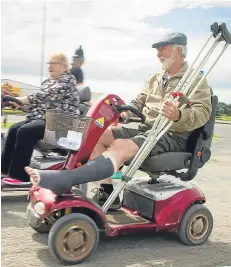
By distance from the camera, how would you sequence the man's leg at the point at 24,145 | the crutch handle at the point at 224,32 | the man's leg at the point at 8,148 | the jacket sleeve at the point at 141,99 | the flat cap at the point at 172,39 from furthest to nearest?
the man's leg at the point at 8,148
the man's leg at the point at 24,145
the jacket sleeve at the point at 141,99
the flat cap at the point at 172,39
the crutch handle at the point at 224,32

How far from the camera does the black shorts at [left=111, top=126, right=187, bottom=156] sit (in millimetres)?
4203

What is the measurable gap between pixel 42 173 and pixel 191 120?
50.4 inches

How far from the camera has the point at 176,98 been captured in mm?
3990

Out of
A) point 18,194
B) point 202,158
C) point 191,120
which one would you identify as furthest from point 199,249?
point 18,194

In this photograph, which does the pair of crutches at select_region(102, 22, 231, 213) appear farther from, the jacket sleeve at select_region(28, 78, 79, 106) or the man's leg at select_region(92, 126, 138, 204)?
the jacket sleeve at select_region(28, 78, 79, 106)

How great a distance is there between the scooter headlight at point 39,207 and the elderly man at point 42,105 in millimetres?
1645

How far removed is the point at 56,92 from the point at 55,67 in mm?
284

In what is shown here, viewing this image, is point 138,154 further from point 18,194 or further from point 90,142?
point 18,194

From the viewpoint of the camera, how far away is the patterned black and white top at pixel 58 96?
17.3 feet

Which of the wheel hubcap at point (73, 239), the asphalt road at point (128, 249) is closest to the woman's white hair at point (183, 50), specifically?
the asphalt road at point (128, 249)

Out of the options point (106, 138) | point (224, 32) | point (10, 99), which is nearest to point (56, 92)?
point (10, 99)

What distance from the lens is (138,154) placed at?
407 centimetres

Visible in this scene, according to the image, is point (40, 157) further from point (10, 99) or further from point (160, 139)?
point (160, 139)

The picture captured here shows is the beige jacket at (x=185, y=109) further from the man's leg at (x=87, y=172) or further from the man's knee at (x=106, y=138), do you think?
the man's leg at (x=87, y=172)
